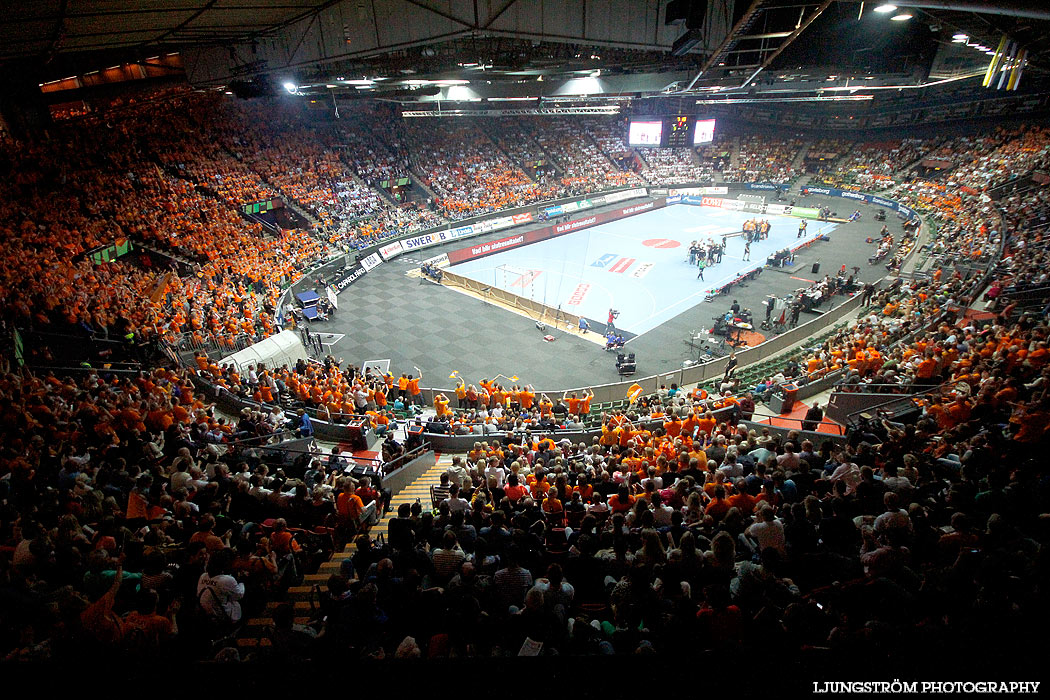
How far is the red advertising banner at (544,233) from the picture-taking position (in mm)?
34281

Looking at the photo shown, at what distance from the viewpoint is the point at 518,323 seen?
2466 cm

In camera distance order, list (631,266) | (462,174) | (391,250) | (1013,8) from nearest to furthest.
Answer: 1. (1013,8)
2. (631,266)
3. (391,250)
4. (462,174)

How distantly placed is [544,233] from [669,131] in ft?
37.7

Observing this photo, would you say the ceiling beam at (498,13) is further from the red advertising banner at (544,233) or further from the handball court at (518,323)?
the red advertising banner at (544,233)

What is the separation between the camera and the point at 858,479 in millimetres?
7398

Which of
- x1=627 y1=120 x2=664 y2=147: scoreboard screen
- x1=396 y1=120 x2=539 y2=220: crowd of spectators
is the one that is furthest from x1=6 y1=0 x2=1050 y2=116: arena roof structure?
x1=396 y1=120 x2=539 y2=220: crowd of spectators

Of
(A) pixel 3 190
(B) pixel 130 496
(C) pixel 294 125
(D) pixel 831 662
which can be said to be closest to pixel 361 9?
(B) pixel 130 496

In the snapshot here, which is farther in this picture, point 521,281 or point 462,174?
point 462,174

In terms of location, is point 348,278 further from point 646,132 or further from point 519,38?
point 519,38

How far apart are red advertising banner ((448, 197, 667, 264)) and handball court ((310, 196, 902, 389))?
105cm

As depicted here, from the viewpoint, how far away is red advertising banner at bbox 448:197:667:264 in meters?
34.3

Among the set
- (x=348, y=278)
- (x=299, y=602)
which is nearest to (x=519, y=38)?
(x=299, y=602)

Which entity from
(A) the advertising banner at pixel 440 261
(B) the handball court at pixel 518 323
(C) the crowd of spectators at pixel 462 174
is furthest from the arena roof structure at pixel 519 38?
(C) the crowd of spectators at pixel 462 174

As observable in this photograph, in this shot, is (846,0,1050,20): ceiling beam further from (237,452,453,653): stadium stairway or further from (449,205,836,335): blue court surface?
(449,205,836,335): blue court surface
